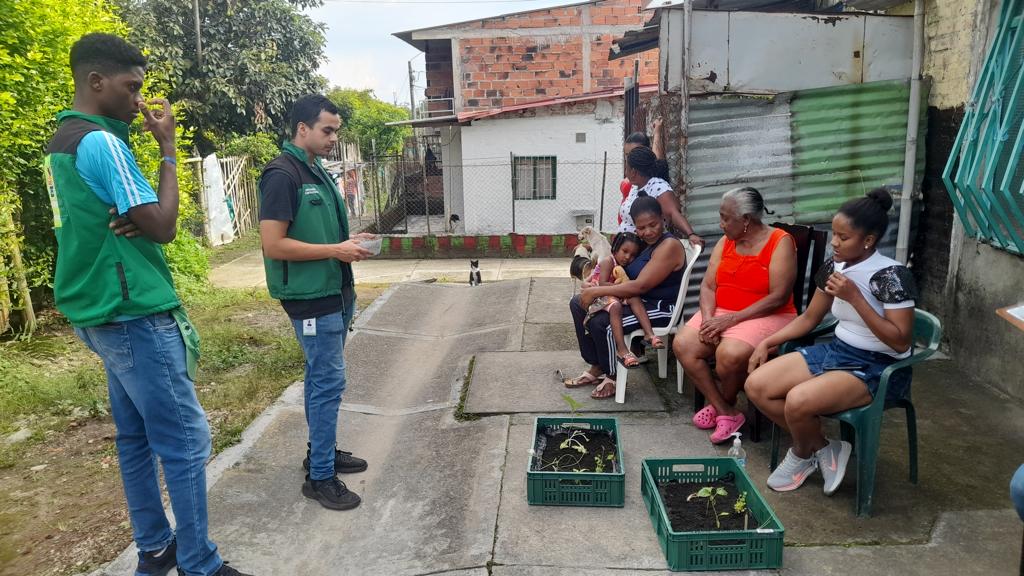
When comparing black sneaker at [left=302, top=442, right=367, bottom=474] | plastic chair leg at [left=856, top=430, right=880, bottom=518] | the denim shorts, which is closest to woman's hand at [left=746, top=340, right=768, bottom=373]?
the denim shorts

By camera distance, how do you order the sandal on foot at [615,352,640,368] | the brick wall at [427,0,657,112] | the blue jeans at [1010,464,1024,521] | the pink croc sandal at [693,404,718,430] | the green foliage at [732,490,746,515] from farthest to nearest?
the brick wall at [427,0,657,112], the sandal on foot at [615,352,640,368], the pink croc sandal at [693,404,718,430], the green foliage at [732,490,746,515], the blue jeans at [1010,464,1024,521]

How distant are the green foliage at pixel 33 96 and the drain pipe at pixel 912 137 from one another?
22.6 ft

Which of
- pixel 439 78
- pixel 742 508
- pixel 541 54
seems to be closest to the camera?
pixel 742 508

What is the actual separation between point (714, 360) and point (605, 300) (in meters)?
0.80

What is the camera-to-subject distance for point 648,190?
16.7 feet

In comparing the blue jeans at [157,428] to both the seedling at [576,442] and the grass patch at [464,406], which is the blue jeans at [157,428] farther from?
the grass patch at [464,406]

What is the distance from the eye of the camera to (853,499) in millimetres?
3350

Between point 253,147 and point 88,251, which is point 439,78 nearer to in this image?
point 253,147

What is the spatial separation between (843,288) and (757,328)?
78 cm

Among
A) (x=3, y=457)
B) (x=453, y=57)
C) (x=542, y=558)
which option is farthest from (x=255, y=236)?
(x=542, y=558)

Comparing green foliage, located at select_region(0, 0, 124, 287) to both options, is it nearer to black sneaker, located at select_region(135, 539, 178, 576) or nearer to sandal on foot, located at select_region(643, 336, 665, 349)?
black sneaker, located at select_region(135, 539, 178, 576)

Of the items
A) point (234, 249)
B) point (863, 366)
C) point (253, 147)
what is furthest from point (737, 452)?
point (253, 147)

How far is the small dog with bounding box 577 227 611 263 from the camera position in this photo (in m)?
4.94

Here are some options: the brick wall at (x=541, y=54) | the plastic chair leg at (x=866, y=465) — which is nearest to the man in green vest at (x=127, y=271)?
the plastic chair leg at (x=866, y=465)
